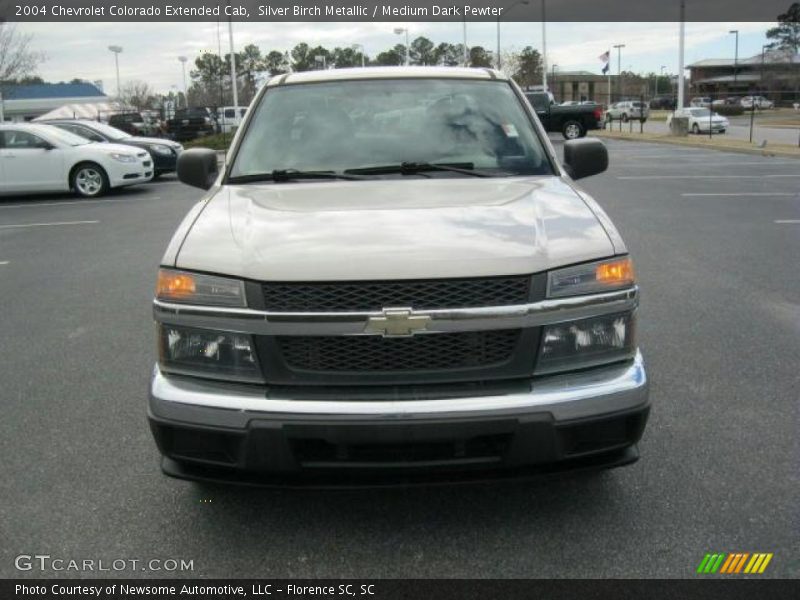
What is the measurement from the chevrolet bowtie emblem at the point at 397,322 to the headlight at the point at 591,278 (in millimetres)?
477

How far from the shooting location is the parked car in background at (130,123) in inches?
1427

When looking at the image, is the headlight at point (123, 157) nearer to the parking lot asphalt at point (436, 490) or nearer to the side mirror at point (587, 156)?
the parking lot asphalt at point (436, 490)

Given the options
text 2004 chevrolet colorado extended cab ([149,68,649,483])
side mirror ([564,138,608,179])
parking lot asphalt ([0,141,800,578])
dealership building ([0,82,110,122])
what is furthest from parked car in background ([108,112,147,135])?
text 2004 chevrolet colorado extended cab ([149,68,649,483])

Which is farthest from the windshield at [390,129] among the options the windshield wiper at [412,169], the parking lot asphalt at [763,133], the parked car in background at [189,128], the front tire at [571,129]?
the parked car in background at [189,128]

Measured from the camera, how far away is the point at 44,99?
78625mm

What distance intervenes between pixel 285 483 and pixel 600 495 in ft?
4.50

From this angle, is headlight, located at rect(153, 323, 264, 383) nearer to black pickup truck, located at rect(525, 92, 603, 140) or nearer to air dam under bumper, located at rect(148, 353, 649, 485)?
air dam under bumper, located at rect(148, 353, 649, 485)

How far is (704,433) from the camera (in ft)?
12.5

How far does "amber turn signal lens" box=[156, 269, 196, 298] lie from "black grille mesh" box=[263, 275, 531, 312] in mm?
344

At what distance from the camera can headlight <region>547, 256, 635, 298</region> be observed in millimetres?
2764

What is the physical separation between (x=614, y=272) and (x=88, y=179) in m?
14.3

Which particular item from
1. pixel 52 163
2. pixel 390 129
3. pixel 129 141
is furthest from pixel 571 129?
pixel 390 129

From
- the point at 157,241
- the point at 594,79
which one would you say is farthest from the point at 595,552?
the point at 594,79

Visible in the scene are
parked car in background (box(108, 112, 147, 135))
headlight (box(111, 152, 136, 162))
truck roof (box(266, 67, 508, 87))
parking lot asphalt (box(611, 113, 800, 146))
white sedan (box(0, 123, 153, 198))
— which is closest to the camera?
truck roof (box(266, 67, 508, 87))
